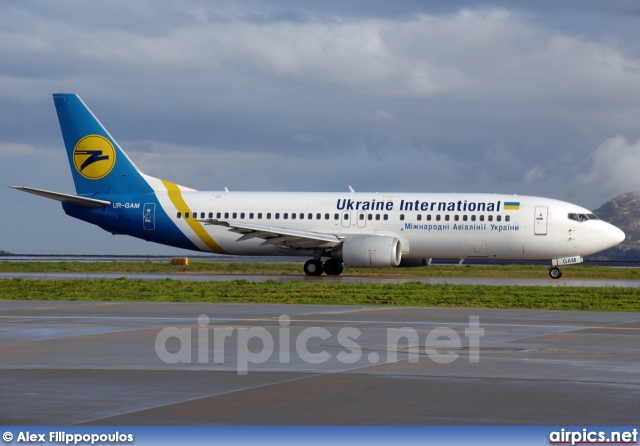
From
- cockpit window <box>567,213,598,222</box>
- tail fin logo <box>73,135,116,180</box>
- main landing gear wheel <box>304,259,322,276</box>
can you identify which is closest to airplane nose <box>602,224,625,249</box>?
cockpit window <box>567,213,598,222</box>

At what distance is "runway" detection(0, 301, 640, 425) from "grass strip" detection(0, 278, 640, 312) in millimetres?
4802

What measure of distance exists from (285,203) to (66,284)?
14.1m

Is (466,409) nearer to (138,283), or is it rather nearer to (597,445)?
(597,445)

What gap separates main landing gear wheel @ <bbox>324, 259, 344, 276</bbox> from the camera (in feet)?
147

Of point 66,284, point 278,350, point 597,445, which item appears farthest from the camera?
point 66,284

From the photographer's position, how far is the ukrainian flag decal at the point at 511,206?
43188mm

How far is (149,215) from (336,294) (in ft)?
63.1

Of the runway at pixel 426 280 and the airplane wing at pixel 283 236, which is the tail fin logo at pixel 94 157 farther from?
the runway at pixel 426 280

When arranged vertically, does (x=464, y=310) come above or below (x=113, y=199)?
below

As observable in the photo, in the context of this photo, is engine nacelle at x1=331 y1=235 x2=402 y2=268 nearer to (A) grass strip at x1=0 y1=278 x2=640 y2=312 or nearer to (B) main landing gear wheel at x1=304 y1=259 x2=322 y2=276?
(B) main landing gear wheel at x1=304 y1=259 x2=322 y2=276

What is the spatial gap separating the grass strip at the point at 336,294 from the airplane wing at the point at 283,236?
7776mm

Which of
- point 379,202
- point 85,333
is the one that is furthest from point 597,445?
point 379,202

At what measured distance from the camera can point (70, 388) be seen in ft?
38.3

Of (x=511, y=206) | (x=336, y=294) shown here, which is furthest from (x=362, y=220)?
(x=336, y=294)
